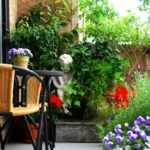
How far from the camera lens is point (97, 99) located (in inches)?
148

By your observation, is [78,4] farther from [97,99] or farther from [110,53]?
[97,99]

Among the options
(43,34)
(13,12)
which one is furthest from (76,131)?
(13,12)

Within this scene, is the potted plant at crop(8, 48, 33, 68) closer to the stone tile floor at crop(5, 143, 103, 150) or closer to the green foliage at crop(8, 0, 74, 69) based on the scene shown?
the green foliage at crop(8, 0, 74, 69)

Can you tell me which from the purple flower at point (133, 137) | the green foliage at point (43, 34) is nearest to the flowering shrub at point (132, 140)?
the purple flower at point (133, 137)

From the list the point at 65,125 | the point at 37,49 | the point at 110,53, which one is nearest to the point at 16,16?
the point at 37,49

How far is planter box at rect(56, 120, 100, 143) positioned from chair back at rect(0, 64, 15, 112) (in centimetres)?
178

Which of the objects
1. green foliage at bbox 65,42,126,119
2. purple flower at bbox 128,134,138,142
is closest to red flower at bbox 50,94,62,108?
green foliage at bbox 65,42,126,119

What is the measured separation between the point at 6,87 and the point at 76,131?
1.88 metres

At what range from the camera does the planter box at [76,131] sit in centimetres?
356

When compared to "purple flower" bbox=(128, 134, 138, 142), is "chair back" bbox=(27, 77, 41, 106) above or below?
above

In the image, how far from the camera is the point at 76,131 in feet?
11.8

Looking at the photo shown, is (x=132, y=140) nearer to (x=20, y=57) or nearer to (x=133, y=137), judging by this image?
(x=133, y=137)

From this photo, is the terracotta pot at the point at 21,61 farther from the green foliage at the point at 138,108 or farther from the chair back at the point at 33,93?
the green foliage at the point at 138,108

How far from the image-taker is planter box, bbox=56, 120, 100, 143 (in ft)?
11.7
